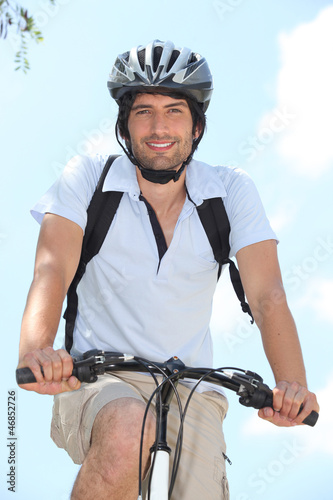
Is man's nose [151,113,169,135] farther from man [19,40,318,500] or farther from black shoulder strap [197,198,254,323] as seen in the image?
black shoulder strap [197,198,254,323]

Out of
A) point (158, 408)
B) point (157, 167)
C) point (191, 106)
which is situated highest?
point (191, 106)

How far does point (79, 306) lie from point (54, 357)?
1.45 metres

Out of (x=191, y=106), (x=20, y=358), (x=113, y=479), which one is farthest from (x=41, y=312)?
(x=191, y=106)

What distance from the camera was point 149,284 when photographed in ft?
15.2

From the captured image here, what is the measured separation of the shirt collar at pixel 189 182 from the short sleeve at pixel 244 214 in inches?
3.4

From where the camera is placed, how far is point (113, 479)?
3289 millimetres

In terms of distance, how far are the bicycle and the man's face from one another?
1.95m

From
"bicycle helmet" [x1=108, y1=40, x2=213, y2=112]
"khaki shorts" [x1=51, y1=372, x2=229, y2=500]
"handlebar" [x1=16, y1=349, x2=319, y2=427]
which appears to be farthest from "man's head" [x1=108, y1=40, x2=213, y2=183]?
"handlebar" [x1=16, y1=349, x2=319, y2=427]

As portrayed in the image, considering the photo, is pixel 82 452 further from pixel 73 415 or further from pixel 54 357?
pixel 54 357

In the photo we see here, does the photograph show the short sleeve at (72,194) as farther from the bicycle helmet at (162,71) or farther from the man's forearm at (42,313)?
the bicycle helmet at (162,71)

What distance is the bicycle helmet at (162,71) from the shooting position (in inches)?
205

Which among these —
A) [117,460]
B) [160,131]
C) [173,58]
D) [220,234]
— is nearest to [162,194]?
[160,131]

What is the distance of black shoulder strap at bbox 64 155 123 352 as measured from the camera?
4.66 meters

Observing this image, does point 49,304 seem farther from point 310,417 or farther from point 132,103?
point 132,103
